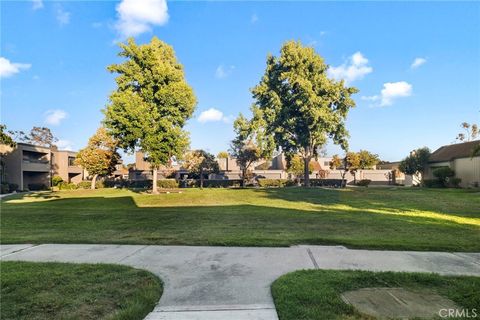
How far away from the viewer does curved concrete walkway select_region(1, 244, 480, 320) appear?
3781mm

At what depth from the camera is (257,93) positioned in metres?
38.1

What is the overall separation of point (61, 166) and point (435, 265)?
54.9 metres

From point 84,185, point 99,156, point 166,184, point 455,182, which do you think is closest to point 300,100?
point 455,182

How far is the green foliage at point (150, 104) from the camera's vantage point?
2662cm

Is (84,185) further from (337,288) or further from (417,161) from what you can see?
(337,288)

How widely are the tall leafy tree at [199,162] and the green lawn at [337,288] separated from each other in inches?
1468

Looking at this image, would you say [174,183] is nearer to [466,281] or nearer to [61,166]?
[61,166]

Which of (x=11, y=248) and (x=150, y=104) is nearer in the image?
(x=11, y=248)

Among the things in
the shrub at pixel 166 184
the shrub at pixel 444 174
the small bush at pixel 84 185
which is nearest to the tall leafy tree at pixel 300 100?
the shrub at pixel 444 174

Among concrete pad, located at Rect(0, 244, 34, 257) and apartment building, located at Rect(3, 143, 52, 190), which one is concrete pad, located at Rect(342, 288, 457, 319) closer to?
Result: concrete pad, located at Rect(0, 244, 34, 257)

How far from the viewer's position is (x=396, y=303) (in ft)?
12.2

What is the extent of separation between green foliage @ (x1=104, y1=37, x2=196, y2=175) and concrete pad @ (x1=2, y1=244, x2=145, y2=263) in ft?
67.0

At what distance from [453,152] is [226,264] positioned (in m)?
39.8

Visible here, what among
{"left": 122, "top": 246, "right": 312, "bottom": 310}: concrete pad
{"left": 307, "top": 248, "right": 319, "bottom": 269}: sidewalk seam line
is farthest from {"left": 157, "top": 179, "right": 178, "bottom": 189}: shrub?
{"left": 307, "top": 248, "right": 319, "bottom": 269}: sidewalk seam line
